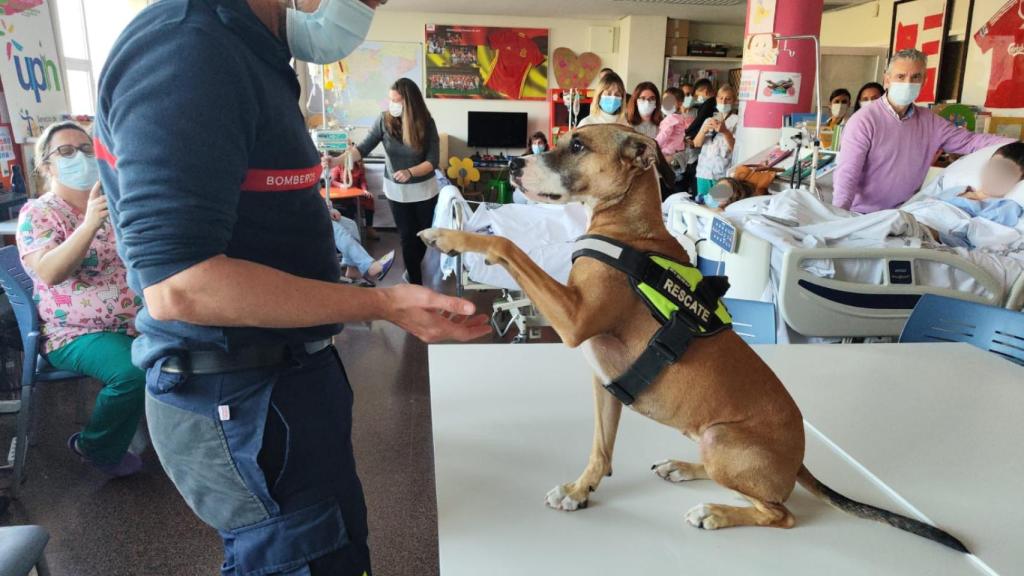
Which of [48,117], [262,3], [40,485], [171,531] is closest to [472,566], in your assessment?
[262,3]

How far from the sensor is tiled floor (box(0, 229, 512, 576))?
2125 millimetres

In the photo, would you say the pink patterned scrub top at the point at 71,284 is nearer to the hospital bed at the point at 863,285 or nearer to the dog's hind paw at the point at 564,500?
the dog's hind paw at the point at 564,500

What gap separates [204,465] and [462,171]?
382 inches

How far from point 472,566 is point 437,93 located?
10.5 m

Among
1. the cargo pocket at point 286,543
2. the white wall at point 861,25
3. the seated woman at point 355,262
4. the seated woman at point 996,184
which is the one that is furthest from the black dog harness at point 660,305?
the white wall at point 861,25

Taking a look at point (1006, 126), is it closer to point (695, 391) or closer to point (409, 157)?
point (409, 157)

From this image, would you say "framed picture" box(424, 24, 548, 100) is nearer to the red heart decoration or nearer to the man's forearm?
the red heart decoration

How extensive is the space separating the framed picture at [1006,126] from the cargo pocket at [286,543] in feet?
22.9

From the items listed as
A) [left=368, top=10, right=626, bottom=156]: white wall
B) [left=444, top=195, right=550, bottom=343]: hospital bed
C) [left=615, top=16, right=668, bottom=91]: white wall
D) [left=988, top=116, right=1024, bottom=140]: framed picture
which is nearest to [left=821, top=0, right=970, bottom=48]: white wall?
[left=615, top=16, right=668, bottom=91]: white wall

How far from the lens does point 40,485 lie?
8.36 ft

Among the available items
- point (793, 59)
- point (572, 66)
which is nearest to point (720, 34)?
point (572, 66)

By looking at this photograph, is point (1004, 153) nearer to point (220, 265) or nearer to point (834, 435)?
point (834, 435)

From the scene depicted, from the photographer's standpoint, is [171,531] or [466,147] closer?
[171,531]

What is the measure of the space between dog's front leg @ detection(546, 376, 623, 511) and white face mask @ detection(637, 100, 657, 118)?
15.5ft
